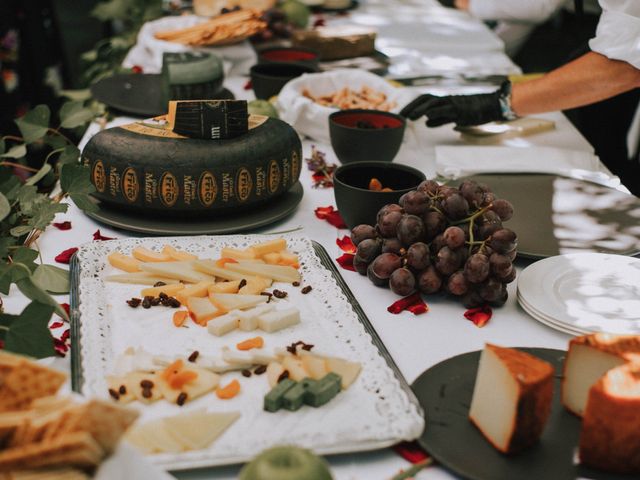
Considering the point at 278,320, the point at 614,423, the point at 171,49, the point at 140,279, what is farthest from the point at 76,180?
the point at 171,49

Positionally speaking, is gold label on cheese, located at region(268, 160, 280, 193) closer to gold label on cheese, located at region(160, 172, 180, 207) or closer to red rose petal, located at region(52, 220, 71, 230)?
gold label on cheese, located at region(160, 172, 180, 207)

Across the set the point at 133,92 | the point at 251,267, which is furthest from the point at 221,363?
the point at 133,92

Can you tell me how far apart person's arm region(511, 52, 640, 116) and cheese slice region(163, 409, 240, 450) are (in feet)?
4.12


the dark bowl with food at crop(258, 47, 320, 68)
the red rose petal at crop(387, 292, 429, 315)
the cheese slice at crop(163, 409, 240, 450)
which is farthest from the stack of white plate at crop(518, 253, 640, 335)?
the dark bowl with food at crop(258, 47, 320, 68)

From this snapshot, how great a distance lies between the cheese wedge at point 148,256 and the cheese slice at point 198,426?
39 centimetres

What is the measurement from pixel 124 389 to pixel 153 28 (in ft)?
6.00

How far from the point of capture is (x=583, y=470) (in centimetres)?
73

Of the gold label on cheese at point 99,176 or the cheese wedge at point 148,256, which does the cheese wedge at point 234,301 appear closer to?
the cheese wedge at point 148,256

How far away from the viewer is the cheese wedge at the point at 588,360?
Result: 2.50 feet

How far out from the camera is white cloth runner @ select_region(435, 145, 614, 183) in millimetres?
1538

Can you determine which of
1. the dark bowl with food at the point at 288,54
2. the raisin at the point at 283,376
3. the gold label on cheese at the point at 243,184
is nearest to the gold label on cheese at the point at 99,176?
the gold label on cheese at the point at 243,184

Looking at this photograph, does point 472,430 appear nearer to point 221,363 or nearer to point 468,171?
point 221,363

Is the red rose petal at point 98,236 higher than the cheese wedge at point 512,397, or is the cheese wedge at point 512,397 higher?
the cheese wedge at point 512,397

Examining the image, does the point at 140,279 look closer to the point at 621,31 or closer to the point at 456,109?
the point at 456,109
